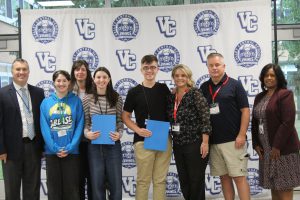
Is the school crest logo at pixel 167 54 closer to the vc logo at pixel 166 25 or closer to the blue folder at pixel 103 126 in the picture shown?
the vc logo at pixel 166 25

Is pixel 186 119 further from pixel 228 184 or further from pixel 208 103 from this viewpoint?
pixel 228 184

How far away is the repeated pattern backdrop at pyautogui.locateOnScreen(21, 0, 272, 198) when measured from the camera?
431 centimetres

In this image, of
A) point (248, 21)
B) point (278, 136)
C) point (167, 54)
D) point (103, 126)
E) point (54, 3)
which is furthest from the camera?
point (54, 3)

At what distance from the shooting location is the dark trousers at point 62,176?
320 cm

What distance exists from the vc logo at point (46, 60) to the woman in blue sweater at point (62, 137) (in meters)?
1.32

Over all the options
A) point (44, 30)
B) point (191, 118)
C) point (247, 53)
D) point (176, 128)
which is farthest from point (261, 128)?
point (44, 30)

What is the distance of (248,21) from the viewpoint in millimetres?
4289

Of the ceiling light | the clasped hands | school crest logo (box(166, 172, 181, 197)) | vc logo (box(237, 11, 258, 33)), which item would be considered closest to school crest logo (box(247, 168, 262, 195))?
school crest logo (box(166, 172, 181, 197))

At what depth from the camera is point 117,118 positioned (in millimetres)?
3326

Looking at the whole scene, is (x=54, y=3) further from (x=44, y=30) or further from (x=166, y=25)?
(x=166, y=25)

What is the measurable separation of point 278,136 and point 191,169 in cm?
83

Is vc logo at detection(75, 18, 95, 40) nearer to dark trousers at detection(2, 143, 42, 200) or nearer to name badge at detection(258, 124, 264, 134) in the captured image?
dark trousers at detection(2, 143, 42, 200)

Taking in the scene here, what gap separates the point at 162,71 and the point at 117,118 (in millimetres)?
1322

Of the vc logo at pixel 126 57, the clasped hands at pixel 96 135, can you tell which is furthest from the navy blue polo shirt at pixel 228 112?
the vc logo at pixel 126 57
